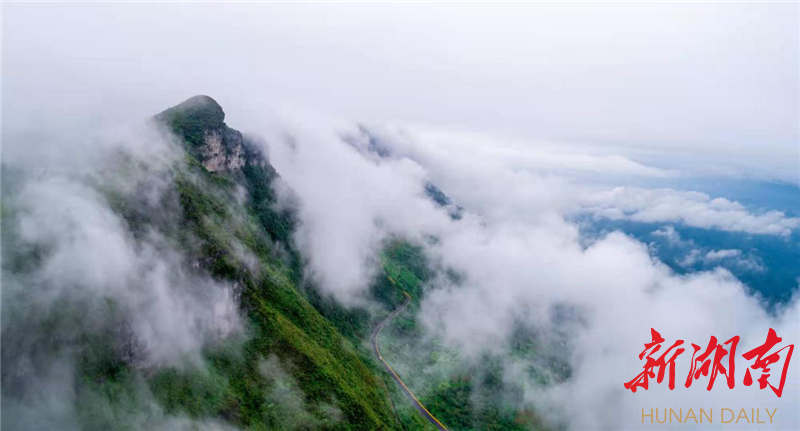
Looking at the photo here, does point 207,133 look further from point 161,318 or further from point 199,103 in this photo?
point 161,318

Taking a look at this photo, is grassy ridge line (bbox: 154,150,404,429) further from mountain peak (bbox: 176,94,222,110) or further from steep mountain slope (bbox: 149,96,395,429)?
mountain peak (bbox: 176,94,222,110)

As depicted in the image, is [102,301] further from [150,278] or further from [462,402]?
[462,402]

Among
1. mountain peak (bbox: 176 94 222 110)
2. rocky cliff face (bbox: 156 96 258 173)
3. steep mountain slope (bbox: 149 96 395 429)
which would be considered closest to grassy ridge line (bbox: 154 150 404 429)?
steep mountain slope (bbox: 149 96 395 429)

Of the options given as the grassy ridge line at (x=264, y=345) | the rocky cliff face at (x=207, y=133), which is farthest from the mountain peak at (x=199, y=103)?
the grassy ridge line at (x=264, y=345)

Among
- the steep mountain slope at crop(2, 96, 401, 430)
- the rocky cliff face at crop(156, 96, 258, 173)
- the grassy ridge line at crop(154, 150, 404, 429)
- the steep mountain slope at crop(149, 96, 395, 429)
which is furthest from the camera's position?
the rocky cliff face at crop(156, 96, 258, 173)

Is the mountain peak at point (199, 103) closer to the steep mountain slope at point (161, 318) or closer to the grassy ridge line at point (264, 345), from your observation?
the steep mountain slope at point (161, 318)

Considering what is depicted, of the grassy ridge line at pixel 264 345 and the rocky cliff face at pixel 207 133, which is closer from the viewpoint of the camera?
the grassy ridge line at pixel 264 345

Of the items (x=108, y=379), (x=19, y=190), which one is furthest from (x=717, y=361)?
(x=19, y=190)

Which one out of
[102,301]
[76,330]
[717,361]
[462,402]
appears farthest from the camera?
[462,402]

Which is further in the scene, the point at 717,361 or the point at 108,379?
the point at 717,361
